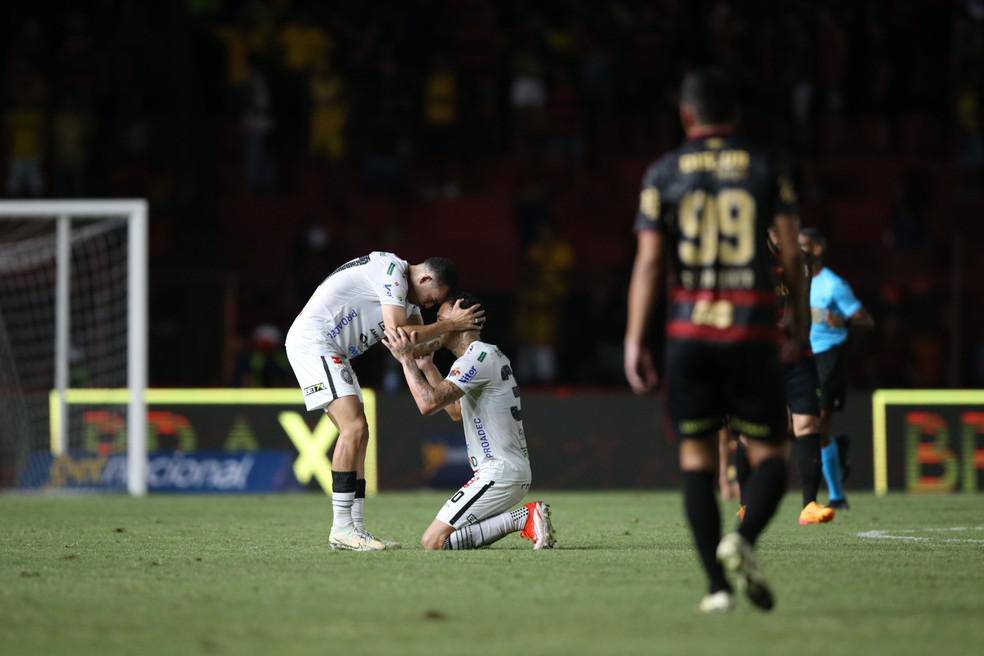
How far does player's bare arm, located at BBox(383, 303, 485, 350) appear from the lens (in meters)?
9.14

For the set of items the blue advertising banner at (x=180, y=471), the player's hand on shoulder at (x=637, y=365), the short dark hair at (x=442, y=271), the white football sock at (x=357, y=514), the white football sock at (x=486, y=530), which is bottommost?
the blue advertising banner at (x=180, y=471)

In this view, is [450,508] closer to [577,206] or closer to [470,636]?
[470,636]

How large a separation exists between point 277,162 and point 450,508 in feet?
44.5

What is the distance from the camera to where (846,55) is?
23594 millimetres

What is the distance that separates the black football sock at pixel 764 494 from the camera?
6211mm

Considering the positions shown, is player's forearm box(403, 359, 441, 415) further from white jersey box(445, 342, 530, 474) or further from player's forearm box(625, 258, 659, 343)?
player's forearm box(625, 258, 659, 343)

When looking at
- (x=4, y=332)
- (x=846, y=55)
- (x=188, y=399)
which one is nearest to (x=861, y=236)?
(x=846, y=55)

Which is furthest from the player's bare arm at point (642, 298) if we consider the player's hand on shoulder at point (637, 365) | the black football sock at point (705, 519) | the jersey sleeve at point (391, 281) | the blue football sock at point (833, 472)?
the blue football sock at point (833, 472)

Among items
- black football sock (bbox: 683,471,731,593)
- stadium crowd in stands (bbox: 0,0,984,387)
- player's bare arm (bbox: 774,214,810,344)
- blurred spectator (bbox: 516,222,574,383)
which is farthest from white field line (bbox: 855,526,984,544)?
stadium crowd in stands (bbox: 0,0,984,387)

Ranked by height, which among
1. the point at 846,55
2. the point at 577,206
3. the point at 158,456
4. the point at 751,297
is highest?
the point at 846,55

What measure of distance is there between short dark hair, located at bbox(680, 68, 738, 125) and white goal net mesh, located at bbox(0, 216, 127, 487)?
12380mm

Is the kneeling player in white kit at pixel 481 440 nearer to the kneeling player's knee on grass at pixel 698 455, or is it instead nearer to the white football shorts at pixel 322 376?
the white football shorts at pixel 322 376

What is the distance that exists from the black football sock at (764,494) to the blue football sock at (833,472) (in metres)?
6.90

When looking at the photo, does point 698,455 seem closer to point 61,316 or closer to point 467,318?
point 467,318
